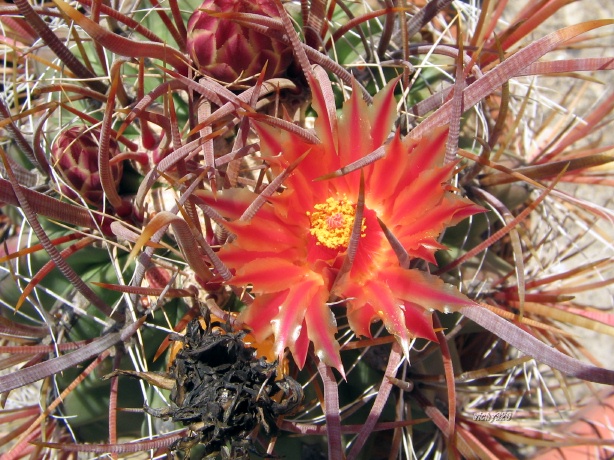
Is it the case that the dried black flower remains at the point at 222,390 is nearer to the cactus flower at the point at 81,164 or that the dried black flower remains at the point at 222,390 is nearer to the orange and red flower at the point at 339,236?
the orange and red flower at the point at 339,236

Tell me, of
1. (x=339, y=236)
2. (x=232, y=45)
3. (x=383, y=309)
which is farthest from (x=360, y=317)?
(x=232, y=45)

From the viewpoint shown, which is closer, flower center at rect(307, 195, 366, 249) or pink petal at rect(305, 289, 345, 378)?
pink petal at rect(305, 289, 345, 378)

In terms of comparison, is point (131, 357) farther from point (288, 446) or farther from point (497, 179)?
point (497, 179)

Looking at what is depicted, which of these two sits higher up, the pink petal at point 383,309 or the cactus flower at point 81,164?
the cactus flower at point 81,164

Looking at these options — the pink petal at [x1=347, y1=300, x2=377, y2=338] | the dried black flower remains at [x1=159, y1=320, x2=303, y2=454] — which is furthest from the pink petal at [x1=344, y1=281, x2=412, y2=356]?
the dried black flower remains at [x1=159, y1=320, x2=303, y2=454]

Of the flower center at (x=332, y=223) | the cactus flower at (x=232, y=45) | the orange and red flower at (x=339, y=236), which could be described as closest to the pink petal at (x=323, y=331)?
the orange and red flower at (x=339, y=236)

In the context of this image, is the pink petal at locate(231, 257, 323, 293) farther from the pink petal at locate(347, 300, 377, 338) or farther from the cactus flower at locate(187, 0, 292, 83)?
the cactus flower at locate(187, 0, 292, 83)
